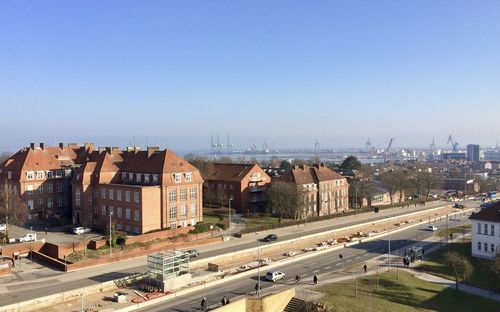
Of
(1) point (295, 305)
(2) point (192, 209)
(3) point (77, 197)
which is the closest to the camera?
(1) point (295, 305)

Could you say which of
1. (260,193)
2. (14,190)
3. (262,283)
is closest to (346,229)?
(260,193)

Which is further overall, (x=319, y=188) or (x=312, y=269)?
(x=319, y=188)

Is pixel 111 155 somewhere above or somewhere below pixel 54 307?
above

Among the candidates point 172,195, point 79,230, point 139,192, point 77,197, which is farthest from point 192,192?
point 77,197

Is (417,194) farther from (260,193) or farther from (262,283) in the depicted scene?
(262,283)

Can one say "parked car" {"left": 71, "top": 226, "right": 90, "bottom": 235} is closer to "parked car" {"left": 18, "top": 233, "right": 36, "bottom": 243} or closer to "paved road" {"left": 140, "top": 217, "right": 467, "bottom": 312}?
"parked car" {"left": 18, "top": 233, "right": 36, "bottom": 243}

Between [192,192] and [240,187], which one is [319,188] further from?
[192,192]

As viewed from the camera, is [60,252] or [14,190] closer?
[60,252]
